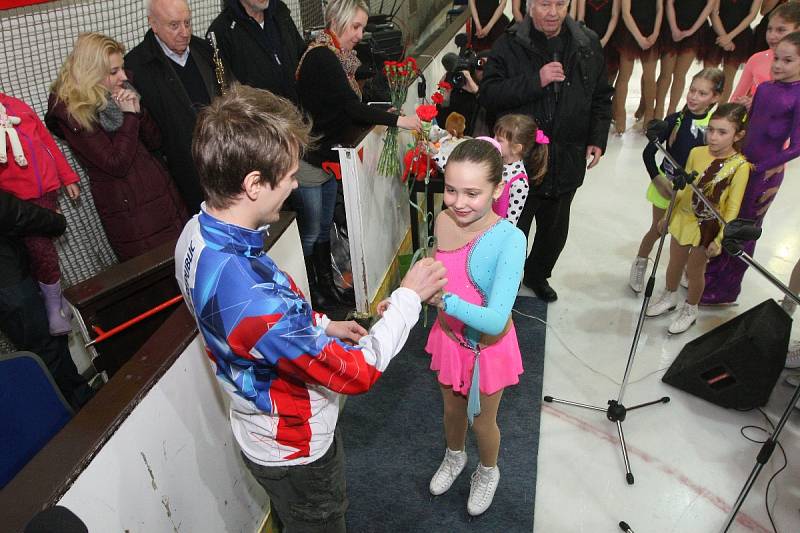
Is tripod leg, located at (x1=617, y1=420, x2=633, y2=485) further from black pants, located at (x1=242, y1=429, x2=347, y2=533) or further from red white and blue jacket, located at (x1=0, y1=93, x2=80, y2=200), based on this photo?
red white and blue jacket, located at (x1=0, y1=93, x2=80, y2=200)

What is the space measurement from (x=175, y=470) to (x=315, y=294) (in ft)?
5.76

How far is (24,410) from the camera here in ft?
4.73

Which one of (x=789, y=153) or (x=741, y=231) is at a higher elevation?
(x=741, y=231)

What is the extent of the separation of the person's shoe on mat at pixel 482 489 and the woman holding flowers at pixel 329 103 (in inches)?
58.0

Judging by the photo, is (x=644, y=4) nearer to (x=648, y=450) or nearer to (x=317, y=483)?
(x=648, y=450)

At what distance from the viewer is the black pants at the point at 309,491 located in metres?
1.46

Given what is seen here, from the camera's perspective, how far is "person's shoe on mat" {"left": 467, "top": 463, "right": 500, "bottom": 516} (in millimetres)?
2207

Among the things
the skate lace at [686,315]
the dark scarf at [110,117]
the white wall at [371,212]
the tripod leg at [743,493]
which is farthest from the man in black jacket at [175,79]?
the skate lace at [686,315]

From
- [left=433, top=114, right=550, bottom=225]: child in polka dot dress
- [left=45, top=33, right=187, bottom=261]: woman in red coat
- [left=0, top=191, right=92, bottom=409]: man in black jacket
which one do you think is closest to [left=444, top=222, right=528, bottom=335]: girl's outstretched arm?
[left=433, top=114, right=550, bottom=225]: child in polka dot dress

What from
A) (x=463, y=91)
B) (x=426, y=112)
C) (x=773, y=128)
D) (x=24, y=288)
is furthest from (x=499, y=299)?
(x=463, y=91)

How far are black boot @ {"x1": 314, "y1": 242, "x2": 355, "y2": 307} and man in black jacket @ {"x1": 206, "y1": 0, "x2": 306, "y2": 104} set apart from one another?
2.75 ft

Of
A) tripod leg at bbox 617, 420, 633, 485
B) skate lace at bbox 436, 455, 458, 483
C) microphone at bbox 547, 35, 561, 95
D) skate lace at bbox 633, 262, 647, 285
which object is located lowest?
tripod leg at bbox 617, 420, 633, 485

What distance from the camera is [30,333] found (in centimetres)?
220

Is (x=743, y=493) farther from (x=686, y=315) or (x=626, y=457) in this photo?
(x=686, y=315)
